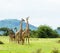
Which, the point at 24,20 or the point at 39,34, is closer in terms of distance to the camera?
the point at 24,20

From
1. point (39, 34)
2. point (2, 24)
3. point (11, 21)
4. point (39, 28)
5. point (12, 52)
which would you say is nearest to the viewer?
point (12, 52)

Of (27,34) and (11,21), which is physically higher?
(11,21)

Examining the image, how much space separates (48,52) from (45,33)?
152 feet

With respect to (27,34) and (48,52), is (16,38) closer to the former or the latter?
(27,34)

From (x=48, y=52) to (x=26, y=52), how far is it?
5.12 feet

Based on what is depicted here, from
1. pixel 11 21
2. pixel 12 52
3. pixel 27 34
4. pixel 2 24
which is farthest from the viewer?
pixel 2 24

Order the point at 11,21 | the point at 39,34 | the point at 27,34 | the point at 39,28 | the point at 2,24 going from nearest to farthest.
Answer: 1. the point at 27,34
2. the point at 39,34
3. the point at 39,28
4. the point at 11,21
5. the point at 2,24

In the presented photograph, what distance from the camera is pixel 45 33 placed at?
71438 millimetres

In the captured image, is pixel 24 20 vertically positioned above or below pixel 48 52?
above

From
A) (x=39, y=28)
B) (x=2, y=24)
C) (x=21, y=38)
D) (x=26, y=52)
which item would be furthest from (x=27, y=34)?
(x=2, y=24)

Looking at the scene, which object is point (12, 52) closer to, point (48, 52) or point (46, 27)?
point (48, 52)

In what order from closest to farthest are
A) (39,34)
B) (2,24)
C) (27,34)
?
(27,34) < (39,34) < (2,24)

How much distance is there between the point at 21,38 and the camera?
36250 mm

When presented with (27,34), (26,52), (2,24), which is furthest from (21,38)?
(2,24)
